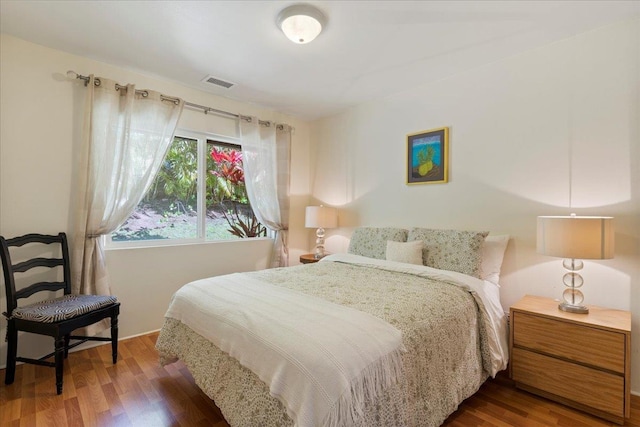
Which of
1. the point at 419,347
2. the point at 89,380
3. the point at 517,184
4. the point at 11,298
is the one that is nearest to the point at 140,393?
the point at 89,380

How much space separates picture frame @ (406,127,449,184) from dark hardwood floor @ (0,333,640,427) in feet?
5.81

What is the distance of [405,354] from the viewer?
1.35 m

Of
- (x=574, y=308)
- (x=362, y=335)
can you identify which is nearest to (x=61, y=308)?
(x=362, y=335)

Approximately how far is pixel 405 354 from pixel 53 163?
2977 millimetres

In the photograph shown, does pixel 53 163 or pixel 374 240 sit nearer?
pixel 53 163

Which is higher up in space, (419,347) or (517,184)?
(517,184)

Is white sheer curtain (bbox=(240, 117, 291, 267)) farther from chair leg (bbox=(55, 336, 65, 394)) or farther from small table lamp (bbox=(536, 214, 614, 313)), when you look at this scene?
small table lamp (bbox=(536, 214, 614, 313))

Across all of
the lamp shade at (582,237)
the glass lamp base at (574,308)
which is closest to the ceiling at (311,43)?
the lamp shade at (582,237)

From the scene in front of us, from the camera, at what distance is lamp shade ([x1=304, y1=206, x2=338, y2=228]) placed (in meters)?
3.62

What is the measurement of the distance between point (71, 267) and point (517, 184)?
3.73 metres

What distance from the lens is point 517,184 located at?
2430mm

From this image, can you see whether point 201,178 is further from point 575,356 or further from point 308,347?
point 575,356

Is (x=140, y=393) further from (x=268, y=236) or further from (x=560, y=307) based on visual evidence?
(x=560, y=307)

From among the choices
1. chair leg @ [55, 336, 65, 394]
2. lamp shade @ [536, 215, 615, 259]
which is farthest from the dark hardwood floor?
lamp shade @ [536, 215, 615, 259]
